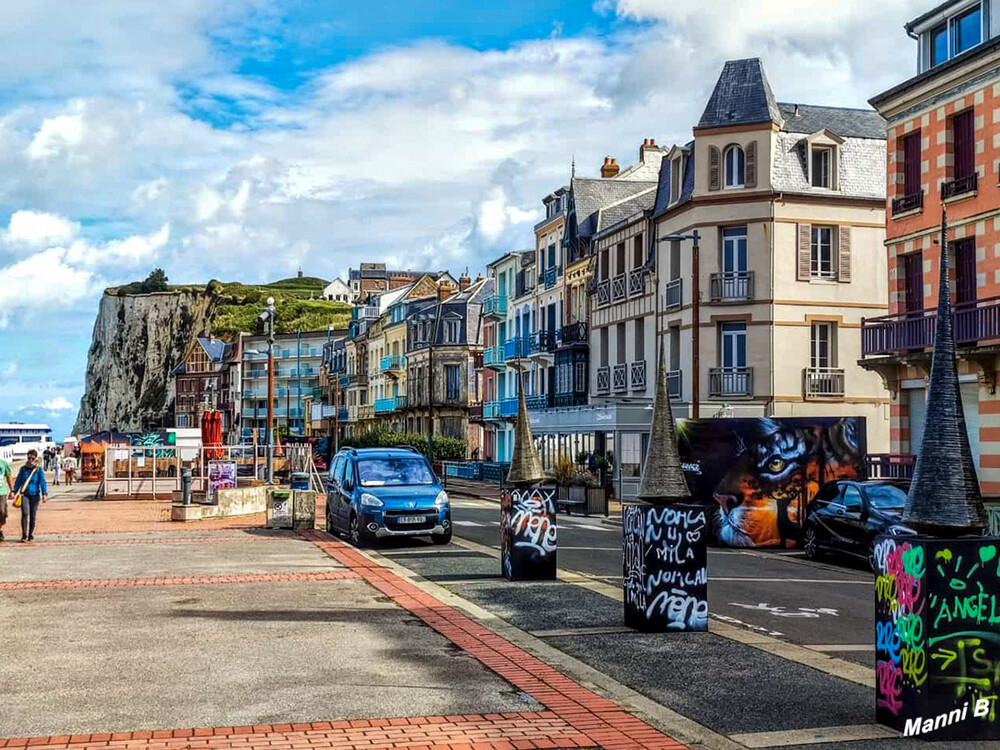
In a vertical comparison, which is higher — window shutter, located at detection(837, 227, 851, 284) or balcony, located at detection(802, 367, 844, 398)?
window shutter, located at detection(837, 227, 851, 284)

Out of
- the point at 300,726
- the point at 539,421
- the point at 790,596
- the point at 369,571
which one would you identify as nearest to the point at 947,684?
the point at 300,726

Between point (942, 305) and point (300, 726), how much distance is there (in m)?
4.68

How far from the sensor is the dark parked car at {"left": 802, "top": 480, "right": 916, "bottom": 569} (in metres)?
19.0

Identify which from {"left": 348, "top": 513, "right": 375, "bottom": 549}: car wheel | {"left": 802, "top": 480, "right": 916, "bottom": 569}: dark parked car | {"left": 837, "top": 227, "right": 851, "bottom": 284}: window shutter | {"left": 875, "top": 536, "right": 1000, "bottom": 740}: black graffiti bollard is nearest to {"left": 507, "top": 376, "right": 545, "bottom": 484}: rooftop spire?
{"left": 802, "top": 480, "right": 916, "bottom": 569}: dark parked car

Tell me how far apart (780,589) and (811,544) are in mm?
5344

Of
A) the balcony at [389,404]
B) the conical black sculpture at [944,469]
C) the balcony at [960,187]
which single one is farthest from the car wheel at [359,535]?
the balcony at [389,404]

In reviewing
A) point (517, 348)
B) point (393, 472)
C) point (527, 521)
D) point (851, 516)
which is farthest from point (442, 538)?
point (517, 348)

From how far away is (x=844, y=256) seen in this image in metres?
41.5

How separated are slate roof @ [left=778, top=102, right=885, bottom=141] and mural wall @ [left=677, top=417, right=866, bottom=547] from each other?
2120 centimetres

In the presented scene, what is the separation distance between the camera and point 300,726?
7418 millimetres

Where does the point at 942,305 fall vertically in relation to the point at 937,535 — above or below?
above

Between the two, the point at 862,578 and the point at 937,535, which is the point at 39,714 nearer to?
the point at 937,535

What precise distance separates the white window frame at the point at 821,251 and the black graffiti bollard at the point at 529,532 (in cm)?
2839

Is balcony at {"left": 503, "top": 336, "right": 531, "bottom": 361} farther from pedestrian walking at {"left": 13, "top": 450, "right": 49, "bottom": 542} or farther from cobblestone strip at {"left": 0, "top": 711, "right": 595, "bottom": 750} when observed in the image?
A: cobblestone strip at {"left": 0, "top": 711, "right": 595, "bottom": 750}
